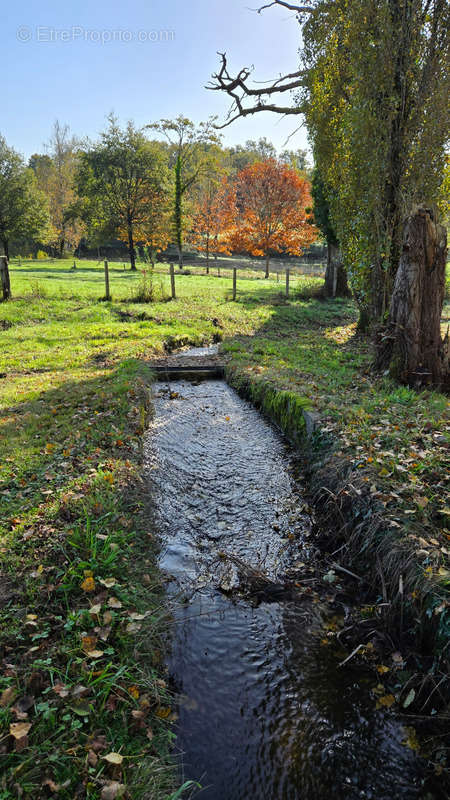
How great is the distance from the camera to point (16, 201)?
90.5 ft

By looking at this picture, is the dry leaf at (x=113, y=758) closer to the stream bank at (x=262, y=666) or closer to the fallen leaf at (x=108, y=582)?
the stream bank at (x=262, y=666)

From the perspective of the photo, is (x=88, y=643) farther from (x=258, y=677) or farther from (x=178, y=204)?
(x=178, y=204)

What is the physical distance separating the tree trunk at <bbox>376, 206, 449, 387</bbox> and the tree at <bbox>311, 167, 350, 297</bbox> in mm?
10793

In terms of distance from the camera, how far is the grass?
2229 millimetres

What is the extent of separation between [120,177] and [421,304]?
3346 centimetres

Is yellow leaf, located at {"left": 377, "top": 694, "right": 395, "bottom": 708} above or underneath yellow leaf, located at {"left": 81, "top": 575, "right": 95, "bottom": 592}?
underneath

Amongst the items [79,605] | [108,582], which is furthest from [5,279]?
[79,605]

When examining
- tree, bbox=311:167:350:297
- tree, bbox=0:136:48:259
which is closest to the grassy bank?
tree, bbox=311:167:350:297

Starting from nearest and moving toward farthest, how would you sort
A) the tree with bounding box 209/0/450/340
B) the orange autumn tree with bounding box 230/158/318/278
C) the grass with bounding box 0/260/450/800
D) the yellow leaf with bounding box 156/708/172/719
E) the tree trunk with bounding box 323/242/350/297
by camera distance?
the grass with bounding box 0/260/450/800
the yellow leaf with bounding box 156/708/172/719
the tree with bounding box 209/0/450/340
the tree trunk with bounding box 323/242/350/297
the orange autumn tree with bounding box 230/158/318/278

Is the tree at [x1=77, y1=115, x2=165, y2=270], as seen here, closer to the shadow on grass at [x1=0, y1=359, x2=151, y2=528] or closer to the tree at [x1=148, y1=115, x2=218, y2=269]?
the tree at [x1=148, y1=115, x2=218, y2=269]

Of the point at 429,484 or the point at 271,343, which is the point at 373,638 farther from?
the point at 271,343

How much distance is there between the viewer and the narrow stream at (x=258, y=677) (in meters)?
2.39

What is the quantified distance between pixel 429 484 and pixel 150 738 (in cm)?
282

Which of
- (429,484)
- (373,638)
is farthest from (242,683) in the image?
(429,484)
